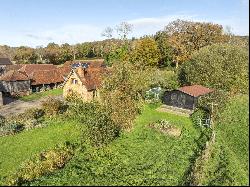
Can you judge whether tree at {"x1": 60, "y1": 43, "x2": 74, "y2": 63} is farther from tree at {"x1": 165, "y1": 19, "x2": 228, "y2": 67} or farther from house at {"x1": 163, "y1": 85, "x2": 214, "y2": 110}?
house at {"x1": 163, "y1": 85, "x2": 214, "y2": 110}

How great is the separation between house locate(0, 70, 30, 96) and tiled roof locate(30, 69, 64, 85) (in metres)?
1.63

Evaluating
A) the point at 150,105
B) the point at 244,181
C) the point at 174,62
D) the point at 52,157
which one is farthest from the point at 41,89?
the point at 244,181

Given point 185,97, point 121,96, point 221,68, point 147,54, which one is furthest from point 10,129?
point 147,54

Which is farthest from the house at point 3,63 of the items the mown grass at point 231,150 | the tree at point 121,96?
the mown grass at point 231,150

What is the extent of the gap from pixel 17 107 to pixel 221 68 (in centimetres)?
3258

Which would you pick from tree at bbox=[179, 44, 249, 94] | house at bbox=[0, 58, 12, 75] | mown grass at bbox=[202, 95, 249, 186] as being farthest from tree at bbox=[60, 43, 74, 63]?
mown grass at bbox=[202, 95, 249, 186]

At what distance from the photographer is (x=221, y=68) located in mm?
51812

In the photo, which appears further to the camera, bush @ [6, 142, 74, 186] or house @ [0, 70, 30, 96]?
house @ [0, 70, 30, 96]

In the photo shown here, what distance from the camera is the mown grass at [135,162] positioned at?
23547 mm

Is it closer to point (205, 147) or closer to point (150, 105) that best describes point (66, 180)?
point (205, 147)

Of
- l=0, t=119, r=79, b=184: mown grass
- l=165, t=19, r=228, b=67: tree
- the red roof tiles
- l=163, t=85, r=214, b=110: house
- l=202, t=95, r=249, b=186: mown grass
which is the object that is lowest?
l=0, t=119, r=79, b=184: mown grass

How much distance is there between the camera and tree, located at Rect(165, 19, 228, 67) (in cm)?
7656

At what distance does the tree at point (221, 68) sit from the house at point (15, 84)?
103ft

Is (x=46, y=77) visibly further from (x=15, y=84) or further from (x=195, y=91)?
(x=195, y=91)
